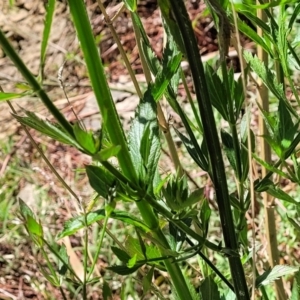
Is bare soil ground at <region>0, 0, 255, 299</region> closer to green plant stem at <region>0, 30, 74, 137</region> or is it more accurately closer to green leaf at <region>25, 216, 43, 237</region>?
green leaf at <region>25, 216, 43, 237</region>

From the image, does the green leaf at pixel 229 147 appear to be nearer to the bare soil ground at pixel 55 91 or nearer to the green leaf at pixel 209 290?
the green leaf at pixel 209 290

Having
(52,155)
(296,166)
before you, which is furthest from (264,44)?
(52,155)

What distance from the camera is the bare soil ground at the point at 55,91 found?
1822 millimetres

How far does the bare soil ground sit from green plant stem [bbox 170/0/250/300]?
1.14m

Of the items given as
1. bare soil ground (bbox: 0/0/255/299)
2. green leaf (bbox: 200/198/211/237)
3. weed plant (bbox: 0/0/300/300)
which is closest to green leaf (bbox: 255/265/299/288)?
weed plant (bbox: 0/0/300/300)

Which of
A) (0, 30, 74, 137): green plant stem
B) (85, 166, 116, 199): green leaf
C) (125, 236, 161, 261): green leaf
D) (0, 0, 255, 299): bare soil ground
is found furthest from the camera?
(0, 0, 255, 299): bare soil ground

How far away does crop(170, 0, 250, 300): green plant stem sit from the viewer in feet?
1.48

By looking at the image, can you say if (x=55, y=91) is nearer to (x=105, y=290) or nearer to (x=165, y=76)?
(x=105, y=290)

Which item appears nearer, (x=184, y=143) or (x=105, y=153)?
(x=105, y=153)

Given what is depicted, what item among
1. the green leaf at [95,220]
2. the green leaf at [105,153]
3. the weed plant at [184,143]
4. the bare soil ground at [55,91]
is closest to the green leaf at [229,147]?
the weed plant at [184,143]

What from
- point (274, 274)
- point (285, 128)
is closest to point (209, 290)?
point (274, 274)

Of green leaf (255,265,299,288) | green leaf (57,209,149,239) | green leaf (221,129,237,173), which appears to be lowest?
green leaf (255,265,299,288)

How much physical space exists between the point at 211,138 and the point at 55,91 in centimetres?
184

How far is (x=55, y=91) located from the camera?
230 centimetres
